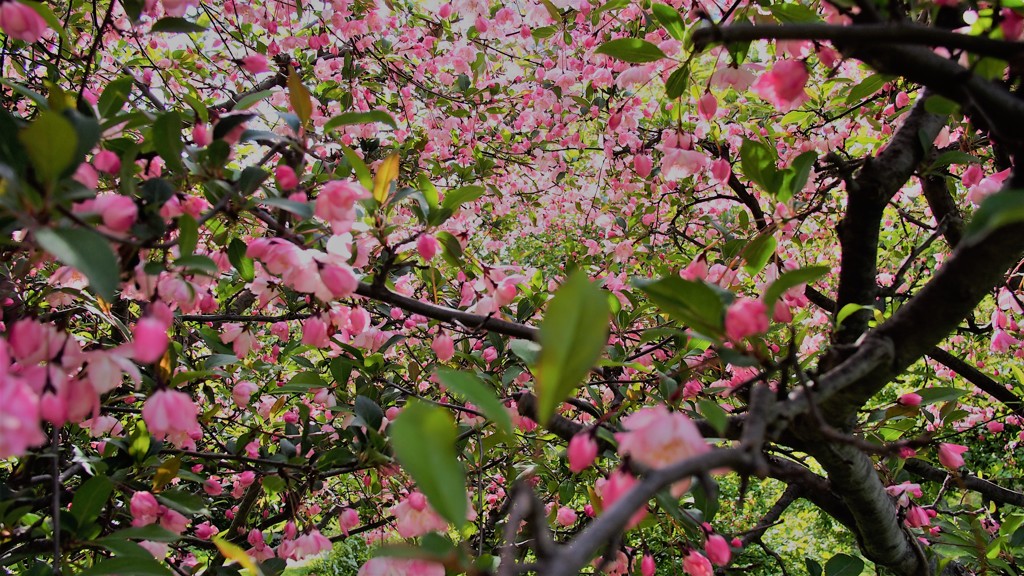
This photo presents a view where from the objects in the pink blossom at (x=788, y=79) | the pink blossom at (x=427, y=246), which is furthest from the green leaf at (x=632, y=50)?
the pink blossom at (x=427, y=246)

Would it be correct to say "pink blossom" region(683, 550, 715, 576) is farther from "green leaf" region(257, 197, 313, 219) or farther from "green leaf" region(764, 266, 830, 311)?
"green leaf" region(257, 197, 313, 219)

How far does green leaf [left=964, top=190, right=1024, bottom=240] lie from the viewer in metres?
0.37

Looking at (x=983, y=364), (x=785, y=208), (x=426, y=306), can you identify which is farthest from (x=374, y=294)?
(x=983, y=364)

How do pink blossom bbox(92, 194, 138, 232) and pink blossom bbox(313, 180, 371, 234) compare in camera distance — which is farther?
pink blossom bbox(313, 180, 371, 234)

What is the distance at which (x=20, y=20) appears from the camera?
2.66 ft

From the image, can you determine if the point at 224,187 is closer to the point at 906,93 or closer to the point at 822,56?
the point at 822,56

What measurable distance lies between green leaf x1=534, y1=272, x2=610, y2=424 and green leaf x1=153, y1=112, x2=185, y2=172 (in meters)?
0.66

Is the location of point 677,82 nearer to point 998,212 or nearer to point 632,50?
point 632,50

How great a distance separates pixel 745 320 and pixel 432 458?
341 millimetres

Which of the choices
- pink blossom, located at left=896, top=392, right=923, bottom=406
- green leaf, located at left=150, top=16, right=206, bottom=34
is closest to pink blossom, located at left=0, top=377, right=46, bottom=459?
green leaf, located at left=150, top=16, right=206, bottom=34

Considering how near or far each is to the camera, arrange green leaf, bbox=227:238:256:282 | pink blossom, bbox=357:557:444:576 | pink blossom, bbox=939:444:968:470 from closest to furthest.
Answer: pink blossom, bbox=357:557:444:576, pink blossom, bbox=939:444:968:470, green leaf, bbox=227:238:256:282

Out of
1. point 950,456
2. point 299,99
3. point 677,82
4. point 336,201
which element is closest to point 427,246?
point 336,201

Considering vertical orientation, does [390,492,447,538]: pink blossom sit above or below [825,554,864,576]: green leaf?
below

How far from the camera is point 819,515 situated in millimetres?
5652
